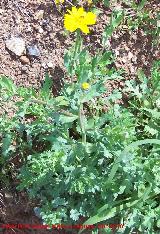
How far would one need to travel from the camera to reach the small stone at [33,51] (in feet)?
10.9

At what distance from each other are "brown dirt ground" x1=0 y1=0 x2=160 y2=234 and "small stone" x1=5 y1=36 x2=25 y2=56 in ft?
0.13

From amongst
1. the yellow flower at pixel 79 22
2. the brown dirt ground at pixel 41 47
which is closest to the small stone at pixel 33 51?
the brown dirt ground at pixel 41 47

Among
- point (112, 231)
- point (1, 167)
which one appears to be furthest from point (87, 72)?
point (112, 231)

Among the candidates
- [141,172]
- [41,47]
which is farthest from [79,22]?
[141,172]

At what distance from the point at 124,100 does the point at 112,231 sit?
104cm

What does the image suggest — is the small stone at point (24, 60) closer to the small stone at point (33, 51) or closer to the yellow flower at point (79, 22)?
the small stone at point (33, 51)

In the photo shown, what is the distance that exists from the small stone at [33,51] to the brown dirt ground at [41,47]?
3cm

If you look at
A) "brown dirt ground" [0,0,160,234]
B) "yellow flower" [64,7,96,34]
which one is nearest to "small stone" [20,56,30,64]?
"brown dirt ground" [0,0,160,234]

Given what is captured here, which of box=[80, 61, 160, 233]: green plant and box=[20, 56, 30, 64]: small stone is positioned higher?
box=[20, 56, 30, 64]: small stone

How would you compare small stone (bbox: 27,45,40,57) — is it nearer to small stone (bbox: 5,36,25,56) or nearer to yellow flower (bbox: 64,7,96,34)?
small stone (bbox: 5,36,25,56)

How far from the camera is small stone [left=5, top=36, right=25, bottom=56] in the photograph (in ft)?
10.9

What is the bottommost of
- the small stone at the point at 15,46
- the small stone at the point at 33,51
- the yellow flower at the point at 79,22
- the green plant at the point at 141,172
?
the green plant at the point at 141,172

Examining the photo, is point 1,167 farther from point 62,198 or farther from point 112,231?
point 112,231

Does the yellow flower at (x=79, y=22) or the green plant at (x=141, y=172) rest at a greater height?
the yellow flower at (x=79, y=22)
